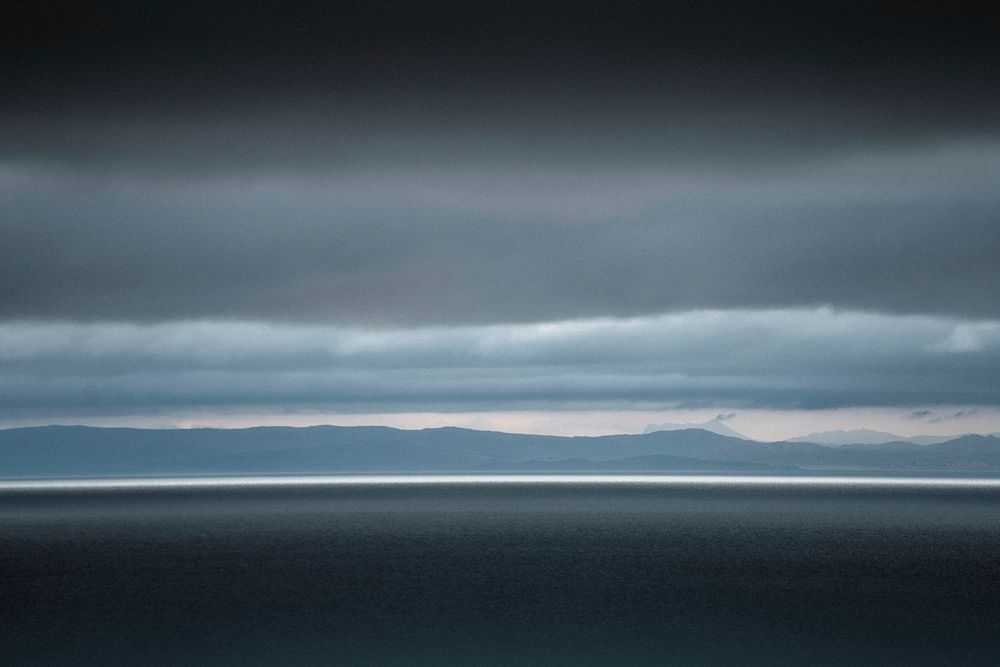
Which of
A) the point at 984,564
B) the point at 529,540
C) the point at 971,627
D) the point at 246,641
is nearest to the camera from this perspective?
the point at 246,641

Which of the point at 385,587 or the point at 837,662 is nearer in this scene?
the point at 837,662

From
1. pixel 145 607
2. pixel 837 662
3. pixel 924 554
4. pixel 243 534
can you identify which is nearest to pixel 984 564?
pixel 924 554

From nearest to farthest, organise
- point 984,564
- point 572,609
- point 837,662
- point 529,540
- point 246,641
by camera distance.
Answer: point 837,662 < point 246,641 < point 572,609 < point 984,564 < point 529,540

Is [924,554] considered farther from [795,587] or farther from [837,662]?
[837,662]

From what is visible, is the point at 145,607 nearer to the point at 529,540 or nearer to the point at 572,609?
the point at 572,609

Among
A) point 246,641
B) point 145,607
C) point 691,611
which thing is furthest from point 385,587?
point 246,641

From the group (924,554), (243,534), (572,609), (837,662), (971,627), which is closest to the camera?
(837,662)

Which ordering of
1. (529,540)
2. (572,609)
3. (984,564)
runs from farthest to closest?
(529,540) < (984,564) < (572,609)

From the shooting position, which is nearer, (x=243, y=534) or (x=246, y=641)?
(x=246, y=641)

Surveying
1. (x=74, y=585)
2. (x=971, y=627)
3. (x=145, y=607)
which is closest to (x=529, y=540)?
(x=74, y=585)
